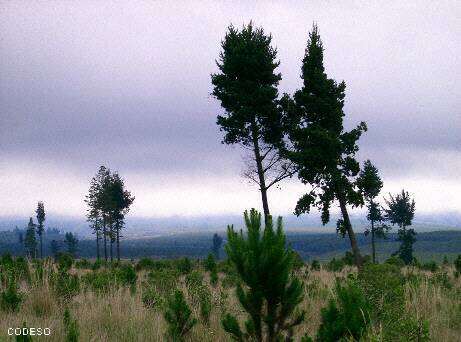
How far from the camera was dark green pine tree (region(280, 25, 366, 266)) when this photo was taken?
71.3ft

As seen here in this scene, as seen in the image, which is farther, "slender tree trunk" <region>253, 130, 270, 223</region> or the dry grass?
"slender tree trunk" <region>253, 130, 270, 223</region>

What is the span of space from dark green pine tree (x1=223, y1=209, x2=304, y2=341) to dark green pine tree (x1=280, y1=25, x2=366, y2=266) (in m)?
18.0

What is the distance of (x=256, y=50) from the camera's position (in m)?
23.1

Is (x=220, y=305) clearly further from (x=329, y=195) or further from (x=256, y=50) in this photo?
(x=256, y=50)

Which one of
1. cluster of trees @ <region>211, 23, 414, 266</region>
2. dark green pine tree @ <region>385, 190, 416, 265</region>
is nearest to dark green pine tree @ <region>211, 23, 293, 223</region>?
cluster of trees @ <region>211, 23, 414, 266</region>

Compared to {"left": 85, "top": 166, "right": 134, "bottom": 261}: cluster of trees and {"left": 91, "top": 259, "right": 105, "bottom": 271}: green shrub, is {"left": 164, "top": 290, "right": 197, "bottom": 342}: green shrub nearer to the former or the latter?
{"left": 91, "top": 259, "right": 105, "bottom": 271}: green shrub

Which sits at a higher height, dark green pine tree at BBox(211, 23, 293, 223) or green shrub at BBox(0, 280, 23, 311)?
dark green pine tree at BBox(211, 23, 293, 223)

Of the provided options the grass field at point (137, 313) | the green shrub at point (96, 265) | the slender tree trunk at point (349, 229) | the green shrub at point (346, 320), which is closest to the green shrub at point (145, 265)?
the green shrub at point (96, 265)

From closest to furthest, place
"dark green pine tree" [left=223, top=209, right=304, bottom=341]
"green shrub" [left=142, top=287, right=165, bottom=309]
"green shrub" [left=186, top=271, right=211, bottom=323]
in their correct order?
"dark green pine tree" [left=223, top=209, right=304, bottom=341], "green shrub" [left=186, top=271, right=211, bottom=323], "green shrub" [left=142, top=287, right=165, bottom=309]

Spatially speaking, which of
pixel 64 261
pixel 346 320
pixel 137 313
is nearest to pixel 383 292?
pixel 346 320

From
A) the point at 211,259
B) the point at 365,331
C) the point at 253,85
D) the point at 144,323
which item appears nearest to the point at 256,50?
the point at 253,85

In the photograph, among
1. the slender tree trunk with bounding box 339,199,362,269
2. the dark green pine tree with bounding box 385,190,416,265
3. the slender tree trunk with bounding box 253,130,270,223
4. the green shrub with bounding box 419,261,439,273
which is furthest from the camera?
the dark green pine tree with bounding box 385,190,416,265

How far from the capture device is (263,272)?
384 centimetres

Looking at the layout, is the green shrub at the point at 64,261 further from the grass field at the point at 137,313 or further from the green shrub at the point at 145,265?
the green shrub at the point at 145,265
